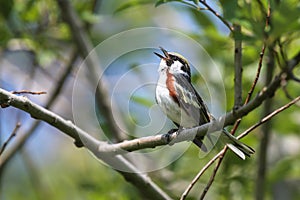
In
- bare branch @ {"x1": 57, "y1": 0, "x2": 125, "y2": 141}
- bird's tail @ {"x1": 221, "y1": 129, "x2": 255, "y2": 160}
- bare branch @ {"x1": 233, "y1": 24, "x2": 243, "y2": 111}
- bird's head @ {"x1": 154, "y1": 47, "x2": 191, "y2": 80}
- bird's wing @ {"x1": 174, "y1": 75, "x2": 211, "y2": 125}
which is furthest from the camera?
bare branch @ {"x1": 57, "y1": 0, "x2": 125, "y2": 141}

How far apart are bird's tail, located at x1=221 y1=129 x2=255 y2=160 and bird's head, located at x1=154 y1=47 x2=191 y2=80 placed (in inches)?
39.1

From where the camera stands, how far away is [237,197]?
4.32 meters

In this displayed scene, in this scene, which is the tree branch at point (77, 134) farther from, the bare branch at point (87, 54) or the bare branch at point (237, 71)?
the bare branch at point (87, 54)

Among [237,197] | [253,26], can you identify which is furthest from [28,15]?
[253,26]

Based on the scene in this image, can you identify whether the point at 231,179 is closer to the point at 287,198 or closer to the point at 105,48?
the point at 287,198

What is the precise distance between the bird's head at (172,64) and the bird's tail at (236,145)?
3.26ft

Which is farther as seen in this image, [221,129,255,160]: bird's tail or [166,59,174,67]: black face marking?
[166,59,174,67]: black face marking

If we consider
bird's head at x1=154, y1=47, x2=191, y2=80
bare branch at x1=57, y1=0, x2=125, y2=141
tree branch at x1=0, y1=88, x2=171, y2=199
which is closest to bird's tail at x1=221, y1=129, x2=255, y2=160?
tree branch at x1=0, y1=88, x2=171, y2=199

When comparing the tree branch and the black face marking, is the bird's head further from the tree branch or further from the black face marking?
the tree branch

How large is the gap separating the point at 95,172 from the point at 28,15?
1.96m

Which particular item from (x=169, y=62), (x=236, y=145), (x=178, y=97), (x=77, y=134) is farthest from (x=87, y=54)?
(x=236, y=145)

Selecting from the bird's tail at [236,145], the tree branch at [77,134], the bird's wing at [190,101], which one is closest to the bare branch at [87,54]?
the bird's wing at [190,101]

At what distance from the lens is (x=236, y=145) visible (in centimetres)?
294

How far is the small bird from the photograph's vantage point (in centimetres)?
336
